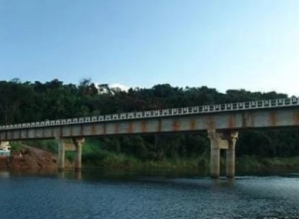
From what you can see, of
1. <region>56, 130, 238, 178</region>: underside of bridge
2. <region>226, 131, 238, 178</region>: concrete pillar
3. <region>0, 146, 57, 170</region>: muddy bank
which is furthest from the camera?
<region>0, 146, 57, 170</region>: muddy bank

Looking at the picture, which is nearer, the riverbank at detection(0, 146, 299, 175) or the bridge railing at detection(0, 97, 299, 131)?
the bridge railing at detection(0, 97, 299, 131)

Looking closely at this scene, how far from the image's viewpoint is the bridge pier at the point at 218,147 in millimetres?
89250

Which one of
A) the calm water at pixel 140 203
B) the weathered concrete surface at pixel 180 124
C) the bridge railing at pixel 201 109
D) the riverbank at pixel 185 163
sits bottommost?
the calm water at pixel 140 203

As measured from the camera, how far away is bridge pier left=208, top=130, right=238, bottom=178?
89.2 m

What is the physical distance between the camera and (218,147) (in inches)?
3546

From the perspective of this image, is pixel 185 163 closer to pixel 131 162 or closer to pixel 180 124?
pixel 131 162

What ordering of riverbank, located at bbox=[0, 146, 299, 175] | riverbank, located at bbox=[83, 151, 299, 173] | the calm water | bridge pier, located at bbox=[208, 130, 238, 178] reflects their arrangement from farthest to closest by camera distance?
riverbank, located at bbox=[83, 151, 299, 173]
riverbank, located at bbox=[0, 146, 299, 175]
bridge pier, located at bbox=[208, 130, 238, 178]
the calm water

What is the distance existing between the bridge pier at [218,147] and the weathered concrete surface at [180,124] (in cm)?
202

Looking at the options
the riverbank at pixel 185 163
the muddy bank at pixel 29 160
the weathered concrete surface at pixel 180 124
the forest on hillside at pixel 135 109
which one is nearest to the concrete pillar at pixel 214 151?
the weathered concrete surface at pixel 180 124

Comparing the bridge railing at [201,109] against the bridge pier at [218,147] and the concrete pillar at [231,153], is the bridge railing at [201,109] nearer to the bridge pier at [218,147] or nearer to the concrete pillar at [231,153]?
the bridge pier at [218,147]

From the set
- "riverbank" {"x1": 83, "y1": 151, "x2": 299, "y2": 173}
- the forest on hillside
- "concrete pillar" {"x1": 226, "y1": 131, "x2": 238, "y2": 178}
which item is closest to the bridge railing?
"concrete pillar" {"x1": 226, "y1": 131, "x2": 238, "y2": 178}

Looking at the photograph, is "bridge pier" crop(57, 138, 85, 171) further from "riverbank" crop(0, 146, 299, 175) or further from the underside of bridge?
the underside of bridge

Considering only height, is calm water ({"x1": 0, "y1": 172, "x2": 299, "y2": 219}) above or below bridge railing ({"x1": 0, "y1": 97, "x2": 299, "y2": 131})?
below

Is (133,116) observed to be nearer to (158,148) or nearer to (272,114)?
(272,114)
